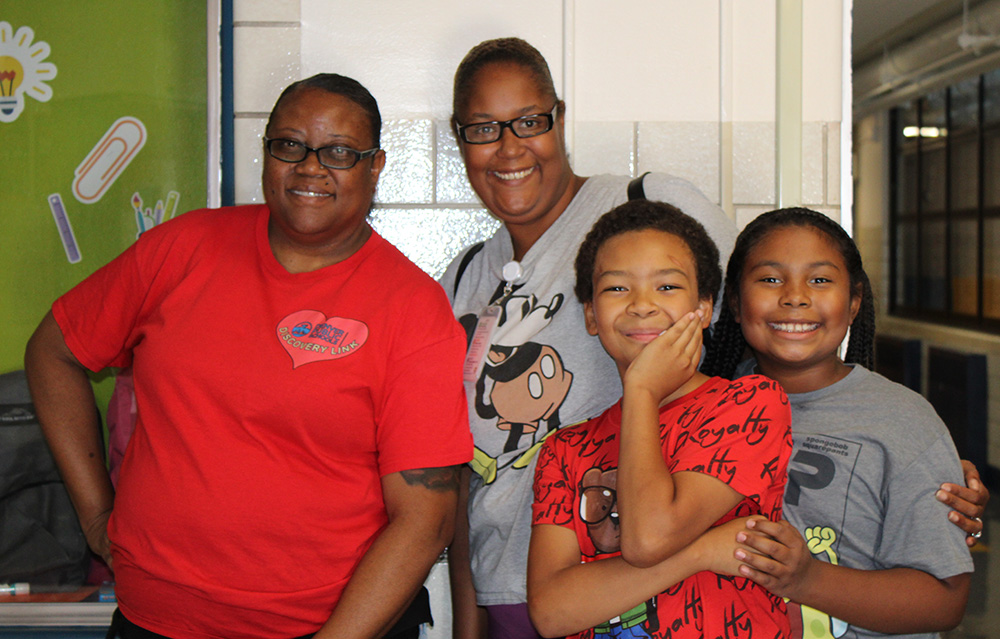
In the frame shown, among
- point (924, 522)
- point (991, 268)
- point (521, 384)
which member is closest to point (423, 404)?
point (521, 384)

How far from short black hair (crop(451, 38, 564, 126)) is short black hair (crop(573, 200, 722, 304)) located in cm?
38

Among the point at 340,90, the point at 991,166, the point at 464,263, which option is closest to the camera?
the point at 340,90

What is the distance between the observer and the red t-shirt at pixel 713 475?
1.20 m

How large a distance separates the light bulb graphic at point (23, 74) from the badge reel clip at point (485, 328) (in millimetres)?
1630

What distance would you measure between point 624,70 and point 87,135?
1.68 metres

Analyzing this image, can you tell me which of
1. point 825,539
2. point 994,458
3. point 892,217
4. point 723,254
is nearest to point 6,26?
point 723,254

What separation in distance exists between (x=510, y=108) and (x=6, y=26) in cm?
171

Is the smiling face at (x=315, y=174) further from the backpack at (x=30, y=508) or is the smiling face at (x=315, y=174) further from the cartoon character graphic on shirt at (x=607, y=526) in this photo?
the backpack at (x=30, y=508)

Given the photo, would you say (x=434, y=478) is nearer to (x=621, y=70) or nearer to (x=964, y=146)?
(x=621, y=70)

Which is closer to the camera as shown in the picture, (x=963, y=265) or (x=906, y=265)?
(x=963, y=265)

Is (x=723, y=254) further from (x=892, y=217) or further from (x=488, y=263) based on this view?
(x=892, y=217)

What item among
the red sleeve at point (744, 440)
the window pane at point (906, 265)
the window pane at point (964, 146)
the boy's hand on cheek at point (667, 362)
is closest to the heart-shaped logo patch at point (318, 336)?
the boy's hand on cheek at point (667, 362)

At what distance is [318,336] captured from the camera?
1424 millimetres

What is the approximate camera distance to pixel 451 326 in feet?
4.85
